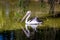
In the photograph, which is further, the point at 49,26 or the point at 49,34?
the point at 49,26

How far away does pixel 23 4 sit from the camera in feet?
22.0

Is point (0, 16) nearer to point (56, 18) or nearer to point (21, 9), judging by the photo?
point (21, 9)

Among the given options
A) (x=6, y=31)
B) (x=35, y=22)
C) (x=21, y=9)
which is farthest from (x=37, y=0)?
(x=6, y=31)

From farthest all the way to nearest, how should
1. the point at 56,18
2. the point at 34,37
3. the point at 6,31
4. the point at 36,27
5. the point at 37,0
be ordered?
1. the point at 37,0
2. the point at 56,18
3. the point at 36,27
4. the point at 6,31
5. the point at 34,37

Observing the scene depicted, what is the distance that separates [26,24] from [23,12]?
3.33 feet

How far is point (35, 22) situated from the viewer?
5898 mm

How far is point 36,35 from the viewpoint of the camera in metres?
4.93

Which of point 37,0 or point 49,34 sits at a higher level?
point 37,0

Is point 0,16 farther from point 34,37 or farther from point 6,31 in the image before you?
point 34,37

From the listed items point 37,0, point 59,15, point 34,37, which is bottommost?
point 34,37

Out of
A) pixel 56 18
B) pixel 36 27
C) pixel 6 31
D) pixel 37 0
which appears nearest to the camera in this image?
pixel 6 31

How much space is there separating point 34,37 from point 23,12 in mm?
1927

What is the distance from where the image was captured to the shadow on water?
15.7 feet

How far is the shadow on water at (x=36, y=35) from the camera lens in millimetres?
4774
